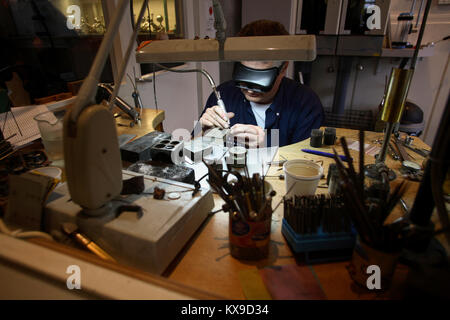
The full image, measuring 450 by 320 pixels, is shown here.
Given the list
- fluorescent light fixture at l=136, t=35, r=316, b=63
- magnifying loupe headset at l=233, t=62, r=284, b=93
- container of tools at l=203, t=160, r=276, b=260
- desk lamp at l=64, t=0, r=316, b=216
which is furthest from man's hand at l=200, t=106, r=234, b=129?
container of tools at l=203, t=160, r=276, b=260

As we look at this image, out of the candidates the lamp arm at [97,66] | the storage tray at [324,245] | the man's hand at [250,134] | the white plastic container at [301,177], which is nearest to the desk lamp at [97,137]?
the lamp arm at [97,66]

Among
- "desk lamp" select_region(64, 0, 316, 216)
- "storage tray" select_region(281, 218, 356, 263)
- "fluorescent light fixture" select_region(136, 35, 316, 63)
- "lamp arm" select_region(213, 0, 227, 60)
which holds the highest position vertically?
"lamp arm" select_region(213, 0, 227, 60)

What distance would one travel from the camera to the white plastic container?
830 mm

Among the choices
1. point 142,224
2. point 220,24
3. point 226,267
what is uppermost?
point 220,24

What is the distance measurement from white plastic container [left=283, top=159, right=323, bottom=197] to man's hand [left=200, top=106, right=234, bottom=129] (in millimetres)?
600

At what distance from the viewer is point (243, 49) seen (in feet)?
2.63

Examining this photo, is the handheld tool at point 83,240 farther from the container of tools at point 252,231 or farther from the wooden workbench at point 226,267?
the container of tools at point 252,231

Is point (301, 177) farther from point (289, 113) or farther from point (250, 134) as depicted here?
point (289, 113)

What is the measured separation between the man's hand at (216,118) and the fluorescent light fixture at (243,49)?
1.84ft

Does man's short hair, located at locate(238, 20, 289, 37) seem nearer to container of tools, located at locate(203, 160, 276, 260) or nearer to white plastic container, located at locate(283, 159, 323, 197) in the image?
white plastic container, located at locate(283, 159, 323, 197)

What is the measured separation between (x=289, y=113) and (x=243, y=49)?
1.19 m

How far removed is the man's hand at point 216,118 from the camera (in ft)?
4.84

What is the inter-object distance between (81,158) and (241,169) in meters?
0.64

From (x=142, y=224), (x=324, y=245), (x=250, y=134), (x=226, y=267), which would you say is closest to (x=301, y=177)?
(x=324, y=245)
